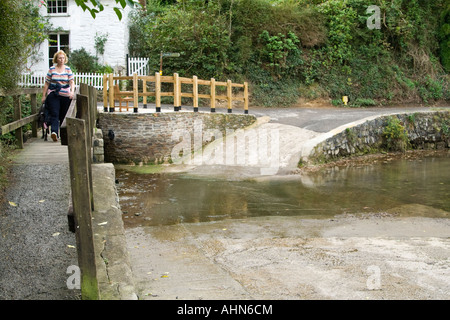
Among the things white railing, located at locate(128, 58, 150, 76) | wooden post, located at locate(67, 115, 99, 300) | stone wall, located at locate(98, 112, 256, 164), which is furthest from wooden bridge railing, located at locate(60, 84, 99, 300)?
white railing, located at locate(128, 58, 150, 76)

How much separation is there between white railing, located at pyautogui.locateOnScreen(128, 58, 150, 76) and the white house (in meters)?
0.75

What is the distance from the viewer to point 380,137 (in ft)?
55.1

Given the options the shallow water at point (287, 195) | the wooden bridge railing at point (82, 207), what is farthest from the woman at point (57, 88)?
the wooden bridge railing at point (82, 207)

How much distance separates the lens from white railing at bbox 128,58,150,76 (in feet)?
74.5

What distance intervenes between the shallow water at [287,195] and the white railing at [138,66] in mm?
9930

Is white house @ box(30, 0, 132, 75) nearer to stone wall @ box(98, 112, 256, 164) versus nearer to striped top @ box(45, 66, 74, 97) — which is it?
stone wall @ box(98, 112, 256, 164)

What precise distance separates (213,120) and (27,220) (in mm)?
10778

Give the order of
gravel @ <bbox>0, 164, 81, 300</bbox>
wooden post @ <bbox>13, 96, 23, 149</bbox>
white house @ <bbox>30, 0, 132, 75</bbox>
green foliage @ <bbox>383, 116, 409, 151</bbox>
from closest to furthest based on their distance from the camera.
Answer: gravel @ <bbox>0, 164, 81, 300</bbox> < wooden post @ <bbox>13, 96, 23, 149</bbox> < green foliage @ <bbox>383, 116, 409, 151</bbox> < white house @ <bbox>30, 0, 132, 75</bbox>

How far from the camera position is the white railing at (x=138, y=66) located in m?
22.7

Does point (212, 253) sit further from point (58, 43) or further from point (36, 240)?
point (58, 43)

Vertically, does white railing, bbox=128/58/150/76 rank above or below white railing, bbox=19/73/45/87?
above

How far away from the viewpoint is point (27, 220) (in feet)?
18.4

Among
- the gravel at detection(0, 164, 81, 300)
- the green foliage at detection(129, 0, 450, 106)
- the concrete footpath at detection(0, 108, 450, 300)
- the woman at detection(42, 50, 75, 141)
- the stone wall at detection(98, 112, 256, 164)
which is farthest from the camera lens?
the green foliage at detection(129, 0, 450, 106)

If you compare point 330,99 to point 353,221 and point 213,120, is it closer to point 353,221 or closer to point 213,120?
point 213,120
